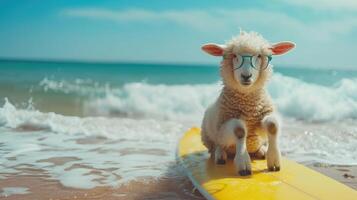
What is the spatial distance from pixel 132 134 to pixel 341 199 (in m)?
5.36

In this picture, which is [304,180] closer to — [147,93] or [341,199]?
[341,199]

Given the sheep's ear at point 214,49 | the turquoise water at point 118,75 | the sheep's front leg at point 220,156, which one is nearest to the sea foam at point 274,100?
the turquoise water at point 118,75

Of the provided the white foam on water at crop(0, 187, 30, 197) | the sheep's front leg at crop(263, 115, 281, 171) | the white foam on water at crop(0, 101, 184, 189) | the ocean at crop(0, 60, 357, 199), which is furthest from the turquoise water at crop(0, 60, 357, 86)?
the white foam on water at crop(0, 187, 30, 197)

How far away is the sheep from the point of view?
4.11m

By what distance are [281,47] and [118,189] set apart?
214 centimetres

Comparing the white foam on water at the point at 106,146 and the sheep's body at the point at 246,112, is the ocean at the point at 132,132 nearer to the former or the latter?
the white foam on water at the point at 106,146

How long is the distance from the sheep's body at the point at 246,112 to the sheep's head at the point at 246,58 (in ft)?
0.30

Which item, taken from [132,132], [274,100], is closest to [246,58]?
[132,132]

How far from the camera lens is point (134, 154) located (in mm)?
6445

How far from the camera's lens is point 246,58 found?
13.6ft

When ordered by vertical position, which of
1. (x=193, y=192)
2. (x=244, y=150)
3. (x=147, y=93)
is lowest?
(x=193, y=192)

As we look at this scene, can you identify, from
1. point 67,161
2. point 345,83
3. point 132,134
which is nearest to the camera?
point 67,161

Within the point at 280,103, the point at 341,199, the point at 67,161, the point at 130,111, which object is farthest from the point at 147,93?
the point at 341,199

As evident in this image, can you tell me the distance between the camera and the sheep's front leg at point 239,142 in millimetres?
4020
